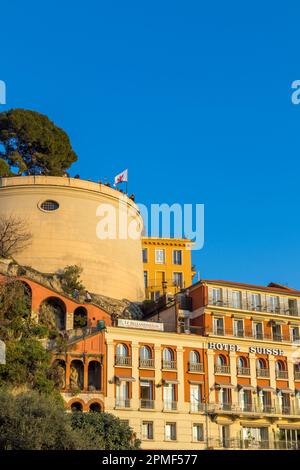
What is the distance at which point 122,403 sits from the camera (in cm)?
6066

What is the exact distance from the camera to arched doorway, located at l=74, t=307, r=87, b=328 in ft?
216

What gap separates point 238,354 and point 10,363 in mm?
21331

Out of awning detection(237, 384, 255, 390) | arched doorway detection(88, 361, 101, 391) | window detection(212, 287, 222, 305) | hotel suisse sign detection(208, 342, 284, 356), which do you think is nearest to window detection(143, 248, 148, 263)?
window detection(212, 287, 222, 305)

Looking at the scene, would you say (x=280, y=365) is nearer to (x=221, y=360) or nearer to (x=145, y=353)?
(x=221, y=360)

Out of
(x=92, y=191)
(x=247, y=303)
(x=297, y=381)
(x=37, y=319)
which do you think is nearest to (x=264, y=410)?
(x=297, y=381)

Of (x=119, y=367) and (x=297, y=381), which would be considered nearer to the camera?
(x=119, y=367)

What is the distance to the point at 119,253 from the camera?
261ft

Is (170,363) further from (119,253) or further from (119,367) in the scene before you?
(119,253)

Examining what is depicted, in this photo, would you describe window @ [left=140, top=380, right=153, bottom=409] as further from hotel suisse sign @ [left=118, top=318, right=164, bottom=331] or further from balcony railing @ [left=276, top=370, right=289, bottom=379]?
balcony railing @ [left=276, top=370, right=289, bottom=379]

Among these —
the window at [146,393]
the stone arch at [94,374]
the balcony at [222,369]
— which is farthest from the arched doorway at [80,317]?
the balcony at [222,369]

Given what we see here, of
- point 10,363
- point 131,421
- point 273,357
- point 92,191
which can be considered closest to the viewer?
point 10,363

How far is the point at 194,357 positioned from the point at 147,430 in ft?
25.9

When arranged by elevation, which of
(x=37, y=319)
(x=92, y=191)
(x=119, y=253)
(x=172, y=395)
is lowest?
(x=172, y=395)

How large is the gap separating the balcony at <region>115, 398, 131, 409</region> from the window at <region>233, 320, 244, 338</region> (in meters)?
12.9
